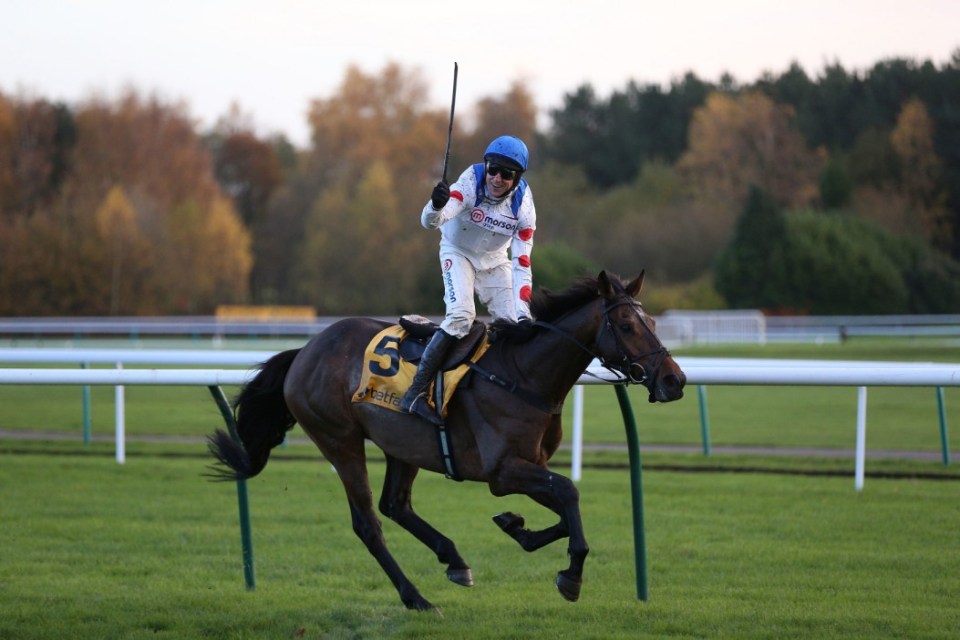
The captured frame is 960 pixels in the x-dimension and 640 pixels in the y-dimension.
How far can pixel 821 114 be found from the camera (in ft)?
135

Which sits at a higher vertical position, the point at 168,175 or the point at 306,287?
the point at 168,175

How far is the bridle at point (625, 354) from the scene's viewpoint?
4997 millimetres

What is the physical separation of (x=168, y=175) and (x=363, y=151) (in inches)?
339

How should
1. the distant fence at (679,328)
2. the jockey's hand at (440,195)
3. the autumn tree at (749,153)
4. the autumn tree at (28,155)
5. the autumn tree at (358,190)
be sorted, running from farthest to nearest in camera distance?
1. the autumn tree at (358,190)
2. the autumn tree at (749,153)
3. the autumn tree at (28,155)
4. the distant fence at (679,328)
5. the jockey's hand at (440,195)

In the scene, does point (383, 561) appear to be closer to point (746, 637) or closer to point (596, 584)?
point (596, 584)

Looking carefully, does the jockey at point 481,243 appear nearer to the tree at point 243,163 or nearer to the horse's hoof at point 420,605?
the horse's hoof at point 420,605

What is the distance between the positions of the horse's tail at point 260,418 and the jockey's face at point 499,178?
1581 mm

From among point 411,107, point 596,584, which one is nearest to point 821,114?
point 411,107

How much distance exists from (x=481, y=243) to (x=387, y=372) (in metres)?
0.80

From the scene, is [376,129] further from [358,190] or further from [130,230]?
[130,230]

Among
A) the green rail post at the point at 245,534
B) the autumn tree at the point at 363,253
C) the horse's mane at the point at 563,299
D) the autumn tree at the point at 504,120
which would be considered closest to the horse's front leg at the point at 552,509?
the horse's mane at the point at 563,299

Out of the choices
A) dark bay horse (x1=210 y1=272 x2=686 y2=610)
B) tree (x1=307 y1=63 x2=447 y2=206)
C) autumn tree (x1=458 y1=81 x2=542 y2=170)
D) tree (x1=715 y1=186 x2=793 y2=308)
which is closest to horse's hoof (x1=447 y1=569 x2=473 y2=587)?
dark bay horse (x1=210 y1=272 x2=686 y2=610)

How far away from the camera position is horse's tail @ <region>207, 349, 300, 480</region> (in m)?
6.20

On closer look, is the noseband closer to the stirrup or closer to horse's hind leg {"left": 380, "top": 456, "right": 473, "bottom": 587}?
the stirrup
